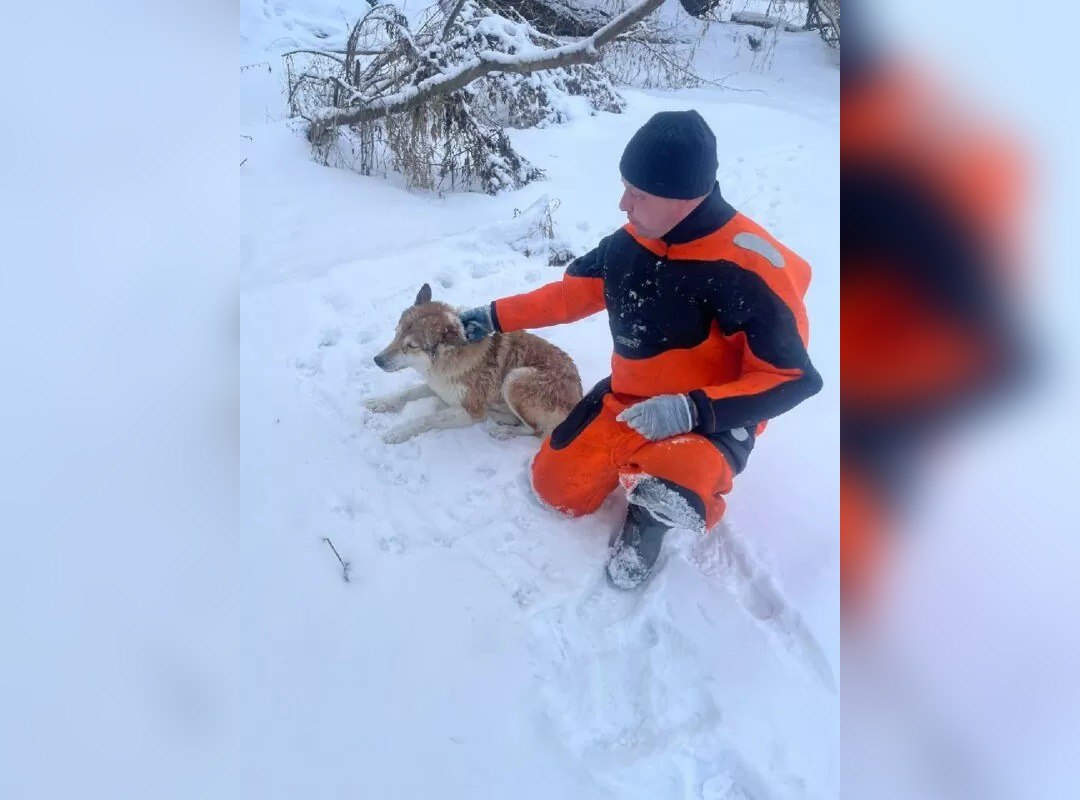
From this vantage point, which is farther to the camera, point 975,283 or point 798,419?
point 798,419

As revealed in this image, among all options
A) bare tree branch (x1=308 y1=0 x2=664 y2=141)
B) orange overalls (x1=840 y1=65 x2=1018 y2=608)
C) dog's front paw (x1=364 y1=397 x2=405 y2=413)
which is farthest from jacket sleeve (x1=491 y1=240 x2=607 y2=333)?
bare tree branch (x1=308 y1=0 x2=664 y2=141)

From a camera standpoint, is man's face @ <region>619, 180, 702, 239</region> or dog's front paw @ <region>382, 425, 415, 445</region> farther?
dog's front paw @ <region>382, 425, 415, 445</region>

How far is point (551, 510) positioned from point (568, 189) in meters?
4.65

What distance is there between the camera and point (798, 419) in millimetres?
3898

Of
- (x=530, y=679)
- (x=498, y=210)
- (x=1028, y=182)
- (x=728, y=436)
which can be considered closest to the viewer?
(x=1028, y=182)

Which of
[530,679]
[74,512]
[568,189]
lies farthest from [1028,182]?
[568,189]

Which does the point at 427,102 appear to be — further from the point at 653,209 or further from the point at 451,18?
the point at 653,209

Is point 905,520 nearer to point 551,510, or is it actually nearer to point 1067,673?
point 1067,673

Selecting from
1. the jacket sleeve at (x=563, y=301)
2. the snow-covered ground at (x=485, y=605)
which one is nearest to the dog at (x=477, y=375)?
the snow-covered ground at (x=485, y=605)

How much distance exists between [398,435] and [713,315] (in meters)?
1.86

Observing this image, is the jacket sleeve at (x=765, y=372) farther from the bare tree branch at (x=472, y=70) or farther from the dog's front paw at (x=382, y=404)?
the bare tree branch at (x=472, y=70)

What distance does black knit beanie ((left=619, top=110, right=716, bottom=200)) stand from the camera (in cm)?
242

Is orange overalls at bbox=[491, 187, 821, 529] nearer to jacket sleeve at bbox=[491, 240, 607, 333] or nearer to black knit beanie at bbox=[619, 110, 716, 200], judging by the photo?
jacket sleeve at bbox=[491, 240, 607, 333]

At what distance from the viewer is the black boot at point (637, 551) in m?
2.91
